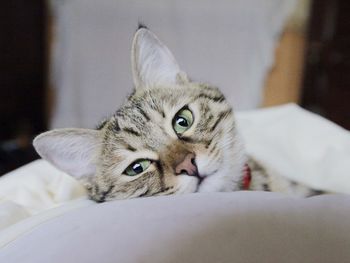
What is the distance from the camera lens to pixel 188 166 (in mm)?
528

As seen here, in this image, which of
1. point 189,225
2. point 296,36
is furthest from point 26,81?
point 189,225

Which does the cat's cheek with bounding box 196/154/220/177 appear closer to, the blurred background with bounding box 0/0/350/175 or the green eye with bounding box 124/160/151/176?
the green eye with bounding box 124/160/151/176

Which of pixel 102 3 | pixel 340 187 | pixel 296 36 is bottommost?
pixel 340 187

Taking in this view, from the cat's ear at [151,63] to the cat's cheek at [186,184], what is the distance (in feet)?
0.54

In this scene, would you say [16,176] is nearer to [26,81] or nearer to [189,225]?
[189,225]

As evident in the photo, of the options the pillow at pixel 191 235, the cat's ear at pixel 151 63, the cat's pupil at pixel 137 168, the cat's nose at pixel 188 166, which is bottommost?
the pillow at pixel 191 235

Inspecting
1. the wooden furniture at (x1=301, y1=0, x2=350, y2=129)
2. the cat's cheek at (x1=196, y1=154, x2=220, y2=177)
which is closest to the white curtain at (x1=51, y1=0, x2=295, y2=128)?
the wooden furniture at (x1=301, y1=0, x2=350, y2=129)

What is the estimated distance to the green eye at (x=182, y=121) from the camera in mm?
573

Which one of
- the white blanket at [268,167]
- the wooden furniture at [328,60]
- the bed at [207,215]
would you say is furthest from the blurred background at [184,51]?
the white blanket at [268,167]

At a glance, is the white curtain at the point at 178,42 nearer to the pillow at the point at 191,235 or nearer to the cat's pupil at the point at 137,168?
the cat's pupil at the point at 137,168

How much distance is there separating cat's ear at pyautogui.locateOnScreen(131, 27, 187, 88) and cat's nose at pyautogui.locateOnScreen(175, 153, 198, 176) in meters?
0.15

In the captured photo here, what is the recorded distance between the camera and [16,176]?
2.24ft

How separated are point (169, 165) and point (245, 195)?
98 millimetres

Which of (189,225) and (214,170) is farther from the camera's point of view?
(214,170)
